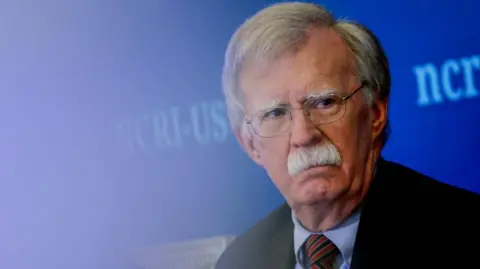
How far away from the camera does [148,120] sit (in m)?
2.08

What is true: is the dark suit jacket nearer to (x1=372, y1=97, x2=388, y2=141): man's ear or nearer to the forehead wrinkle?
(x1=372, y1=97, x2=388, y2=141): man's ear

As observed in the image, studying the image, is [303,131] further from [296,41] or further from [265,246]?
[265,246]

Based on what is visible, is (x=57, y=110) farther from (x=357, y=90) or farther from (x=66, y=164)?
(x=357, y=90)

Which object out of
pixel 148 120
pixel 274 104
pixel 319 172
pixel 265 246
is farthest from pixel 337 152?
pixel 148 120

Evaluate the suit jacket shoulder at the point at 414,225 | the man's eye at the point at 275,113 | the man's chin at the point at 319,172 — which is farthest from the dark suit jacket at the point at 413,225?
the man's eye at the point at 275,113

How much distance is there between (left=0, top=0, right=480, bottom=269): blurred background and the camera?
1.90m

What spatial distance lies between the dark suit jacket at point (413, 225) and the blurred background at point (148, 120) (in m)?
0.09

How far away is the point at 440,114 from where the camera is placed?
1.90 meters

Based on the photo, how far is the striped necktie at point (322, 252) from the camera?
1.77 m

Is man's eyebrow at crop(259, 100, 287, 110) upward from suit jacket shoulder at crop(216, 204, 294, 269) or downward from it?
upward

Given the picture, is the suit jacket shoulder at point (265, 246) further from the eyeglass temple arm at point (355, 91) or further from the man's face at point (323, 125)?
the eyeglass temple arm at point (355, 91)

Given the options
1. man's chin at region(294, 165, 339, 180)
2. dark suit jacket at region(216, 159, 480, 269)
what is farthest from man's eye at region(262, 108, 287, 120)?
dark suit jacket at region(216, 159, 480, 269)

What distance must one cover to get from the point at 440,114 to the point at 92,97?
88 cm

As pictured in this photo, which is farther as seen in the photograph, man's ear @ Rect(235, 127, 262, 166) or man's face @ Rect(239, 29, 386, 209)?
man's ear @ Rect(235, 127, 262, 166)
